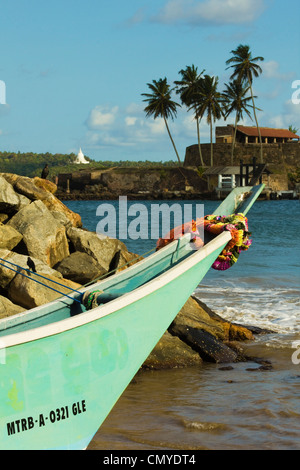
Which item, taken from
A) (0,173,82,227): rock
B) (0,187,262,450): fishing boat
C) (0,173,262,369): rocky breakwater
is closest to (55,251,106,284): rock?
(0,173,262,369): rocky breakwater

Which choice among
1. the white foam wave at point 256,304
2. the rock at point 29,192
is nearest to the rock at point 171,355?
the white foam wave at point 256,304

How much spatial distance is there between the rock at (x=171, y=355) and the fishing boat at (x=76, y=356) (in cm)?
280

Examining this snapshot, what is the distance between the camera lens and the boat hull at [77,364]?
13.5 feet

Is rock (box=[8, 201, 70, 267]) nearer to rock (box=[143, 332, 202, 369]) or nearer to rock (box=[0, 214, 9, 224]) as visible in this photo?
rock (box=[0, 214, 9, 224])

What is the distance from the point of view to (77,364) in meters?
4.54

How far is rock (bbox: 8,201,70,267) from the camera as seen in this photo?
11.8 m

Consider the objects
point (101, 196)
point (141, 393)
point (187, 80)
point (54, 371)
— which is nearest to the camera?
point (54, 371)

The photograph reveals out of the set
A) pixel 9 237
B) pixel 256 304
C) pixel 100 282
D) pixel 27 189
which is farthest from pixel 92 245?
pixel 100 282

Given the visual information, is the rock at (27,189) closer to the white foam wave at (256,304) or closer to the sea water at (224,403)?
the white foam wave at (256,304)

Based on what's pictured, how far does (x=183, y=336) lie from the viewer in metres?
8.89
